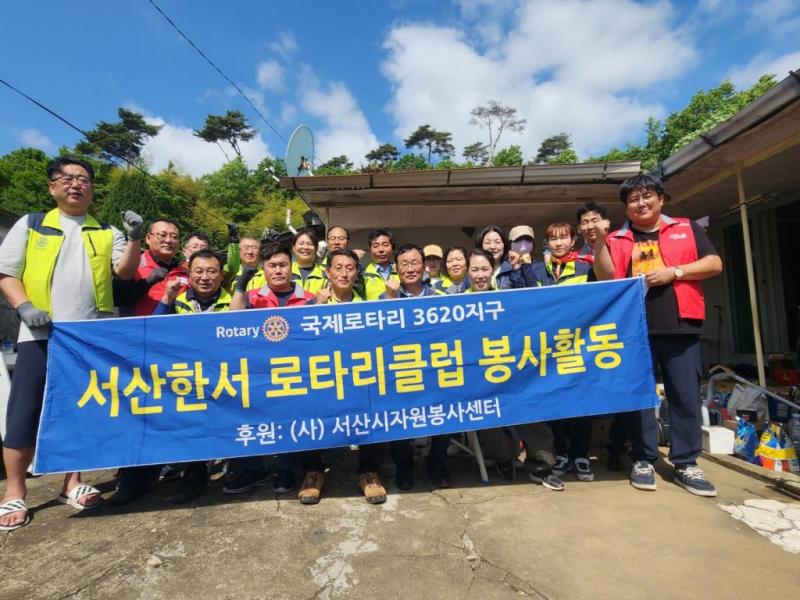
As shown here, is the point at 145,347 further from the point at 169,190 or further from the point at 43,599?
the point at 169,190

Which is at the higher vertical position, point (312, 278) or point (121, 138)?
point (121, 138)

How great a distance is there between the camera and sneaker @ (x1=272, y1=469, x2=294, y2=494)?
2.82m

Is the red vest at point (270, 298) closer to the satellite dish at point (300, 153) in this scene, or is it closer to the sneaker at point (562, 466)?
the sneaker at point (562, 466)

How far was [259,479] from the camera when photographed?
302cm

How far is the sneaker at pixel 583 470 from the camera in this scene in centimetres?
297

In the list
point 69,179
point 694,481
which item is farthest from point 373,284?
point 694,481

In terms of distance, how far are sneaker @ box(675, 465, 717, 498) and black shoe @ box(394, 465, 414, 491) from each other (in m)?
1.80

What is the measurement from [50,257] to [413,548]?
2.73 m

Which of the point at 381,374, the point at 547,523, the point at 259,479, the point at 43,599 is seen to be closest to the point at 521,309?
the point at 381,374

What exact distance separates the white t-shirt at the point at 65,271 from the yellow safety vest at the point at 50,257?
0.07ft

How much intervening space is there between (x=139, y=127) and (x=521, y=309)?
48.9 metres

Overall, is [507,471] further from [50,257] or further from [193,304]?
[50,257]

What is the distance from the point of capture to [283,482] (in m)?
2.83

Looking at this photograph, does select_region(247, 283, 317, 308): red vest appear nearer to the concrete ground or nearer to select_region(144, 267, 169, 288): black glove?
select_region(144, 267, 169, 288): black glove
